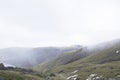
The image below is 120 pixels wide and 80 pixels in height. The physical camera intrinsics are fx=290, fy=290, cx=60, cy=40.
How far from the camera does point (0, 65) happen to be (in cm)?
19825

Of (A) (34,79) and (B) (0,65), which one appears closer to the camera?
(A) (34,79)

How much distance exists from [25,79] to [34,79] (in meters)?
13.5

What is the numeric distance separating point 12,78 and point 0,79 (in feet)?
64.0

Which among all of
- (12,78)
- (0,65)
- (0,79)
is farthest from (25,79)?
(0,65)

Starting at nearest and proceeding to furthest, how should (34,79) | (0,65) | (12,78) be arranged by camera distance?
(12,78) → (34,79) → (0,65)

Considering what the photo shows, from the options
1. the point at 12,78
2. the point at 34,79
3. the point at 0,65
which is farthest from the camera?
the point at 0,65

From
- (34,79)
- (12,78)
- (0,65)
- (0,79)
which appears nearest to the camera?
(0,79)

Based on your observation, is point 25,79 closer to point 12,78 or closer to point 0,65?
point 12,78

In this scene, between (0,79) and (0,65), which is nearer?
(0,79)

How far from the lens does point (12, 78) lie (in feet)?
505

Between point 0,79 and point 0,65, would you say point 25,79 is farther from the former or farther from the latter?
point 0,65

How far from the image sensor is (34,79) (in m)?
172

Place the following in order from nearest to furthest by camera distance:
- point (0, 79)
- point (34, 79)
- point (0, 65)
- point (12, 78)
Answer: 1. point (0, 79)
2. point (12, 78)
3. point (34, 79)
4. point (0, 65)

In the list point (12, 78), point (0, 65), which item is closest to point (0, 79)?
point (12, 78)
